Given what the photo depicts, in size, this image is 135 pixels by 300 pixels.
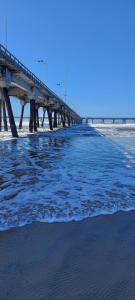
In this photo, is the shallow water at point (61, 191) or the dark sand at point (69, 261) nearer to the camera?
the dark sand at point (69, 261)

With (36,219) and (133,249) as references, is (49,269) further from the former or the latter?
(36,219)

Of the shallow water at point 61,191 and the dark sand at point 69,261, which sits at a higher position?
the shallow water at point 61,191

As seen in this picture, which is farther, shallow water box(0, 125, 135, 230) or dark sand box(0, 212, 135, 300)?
shallow water box(0, 125, 135, 230)

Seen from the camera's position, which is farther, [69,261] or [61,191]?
[61,191]

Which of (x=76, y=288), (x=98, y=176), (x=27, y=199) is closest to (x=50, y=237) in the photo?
(x=76, y=288)

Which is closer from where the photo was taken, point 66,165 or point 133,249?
point 133,249

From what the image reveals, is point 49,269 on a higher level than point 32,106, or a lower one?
lower

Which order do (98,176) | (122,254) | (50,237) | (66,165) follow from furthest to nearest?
(66,165) → (98,176) → (50,237) → (122,254)

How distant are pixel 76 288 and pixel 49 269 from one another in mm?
469

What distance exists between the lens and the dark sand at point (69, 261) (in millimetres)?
2771

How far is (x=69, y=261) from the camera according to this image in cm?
336

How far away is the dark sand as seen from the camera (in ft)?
9.09

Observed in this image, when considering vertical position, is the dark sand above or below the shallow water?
below

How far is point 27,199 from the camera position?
611 cm
